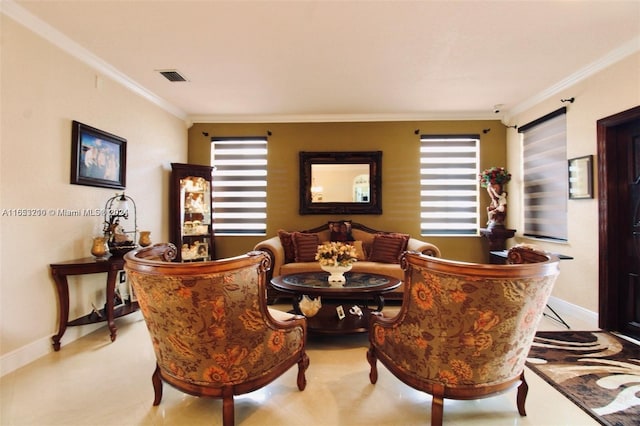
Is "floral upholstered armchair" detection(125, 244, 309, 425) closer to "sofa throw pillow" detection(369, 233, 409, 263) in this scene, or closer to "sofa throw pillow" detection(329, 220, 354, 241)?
"sofa throw pillow" detection(369, 233, 409, 263)

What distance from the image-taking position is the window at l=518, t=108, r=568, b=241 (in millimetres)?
3576

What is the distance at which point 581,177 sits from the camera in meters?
3.27

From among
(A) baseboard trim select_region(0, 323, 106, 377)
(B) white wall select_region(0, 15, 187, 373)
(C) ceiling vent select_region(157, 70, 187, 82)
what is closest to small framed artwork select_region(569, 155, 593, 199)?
(C) ceiling vent select_region(157, 70, 187, 82)

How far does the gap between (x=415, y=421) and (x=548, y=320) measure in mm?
2581

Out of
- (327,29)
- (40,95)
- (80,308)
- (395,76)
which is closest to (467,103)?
(395,76)

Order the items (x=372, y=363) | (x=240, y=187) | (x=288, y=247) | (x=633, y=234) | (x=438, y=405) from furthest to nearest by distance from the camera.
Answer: (x=240, y=187)
(x=288, y=247)
(x=633, y=234)
(x=372, y=363)
(x=438, y=405)

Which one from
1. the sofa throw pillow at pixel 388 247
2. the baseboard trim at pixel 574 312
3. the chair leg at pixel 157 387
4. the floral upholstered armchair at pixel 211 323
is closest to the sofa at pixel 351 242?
the sofa throw pillow at pixel 388 247

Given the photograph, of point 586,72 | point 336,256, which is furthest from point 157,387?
point 586,72

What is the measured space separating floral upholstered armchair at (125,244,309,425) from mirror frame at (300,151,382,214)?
3184 mm

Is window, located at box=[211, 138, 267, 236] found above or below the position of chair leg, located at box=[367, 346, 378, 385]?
above

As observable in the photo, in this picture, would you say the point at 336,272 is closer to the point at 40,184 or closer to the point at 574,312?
the point at 40,184

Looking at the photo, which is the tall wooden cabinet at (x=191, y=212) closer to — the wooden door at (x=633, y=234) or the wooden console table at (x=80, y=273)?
the wooden console table at (x=80, y=273)

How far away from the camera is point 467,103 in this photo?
423cm

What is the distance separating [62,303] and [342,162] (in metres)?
3.78
